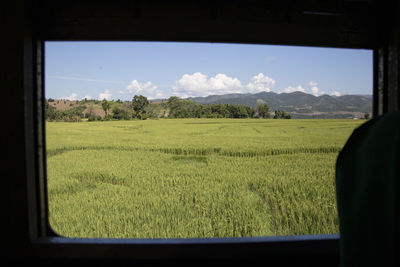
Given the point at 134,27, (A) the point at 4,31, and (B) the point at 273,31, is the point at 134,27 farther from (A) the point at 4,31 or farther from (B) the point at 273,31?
(B) the point at 273,31

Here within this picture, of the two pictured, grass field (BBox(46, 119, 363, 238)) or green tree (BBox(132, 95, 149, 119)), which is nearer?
grass field (BBox(46, 119, 363, 238))

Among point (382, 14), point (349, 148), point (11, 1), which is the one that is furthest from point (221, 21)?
point (349, 148)

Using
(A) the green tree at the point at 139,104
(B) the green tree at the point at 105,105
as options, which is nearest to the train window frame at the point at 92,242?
(A) the green tree at the point at 139,104

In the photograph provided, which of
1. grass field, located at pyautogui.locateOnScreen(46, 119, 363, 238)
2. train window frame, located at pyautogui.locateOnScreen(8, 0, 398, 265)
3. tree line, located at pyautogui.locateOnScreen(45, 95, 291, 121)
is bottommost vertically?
grass field, located at pyautogui.locateOnScreen(46, 119, 363, 238)

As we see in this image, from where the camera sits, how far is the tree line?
7.07m

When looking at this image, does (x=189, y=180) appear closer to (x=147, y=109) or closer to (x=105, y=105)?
(x=147, y=109)

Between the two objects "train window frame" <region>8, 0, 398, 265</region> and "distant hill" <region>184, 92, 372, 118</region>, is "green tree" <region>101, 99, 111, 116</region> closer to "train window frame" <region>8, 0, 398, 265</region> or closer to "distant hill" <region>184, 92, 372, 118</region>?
"distant hill" <region>184, 92, 372, 118</region>

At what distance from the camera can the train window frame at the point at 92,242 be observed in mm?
1479

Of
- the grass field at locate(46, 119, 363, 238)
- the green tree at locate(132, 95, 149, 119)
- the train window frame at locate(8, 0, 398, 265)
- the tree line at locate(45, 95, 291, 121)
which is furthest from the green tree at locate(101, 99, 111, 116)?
the train window frame at locate(8, 0, 398, 265)

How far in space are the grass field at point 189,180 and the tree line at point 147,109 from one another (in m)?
0.96

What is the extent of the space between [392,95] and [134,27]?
1889mm

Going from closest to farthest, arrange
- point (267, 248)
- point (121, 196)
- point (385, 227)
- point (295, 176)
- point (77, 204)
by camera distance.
Result: point (385, 227), point (267, 248), point (77, 204), point (121, 196), point (295, 176)

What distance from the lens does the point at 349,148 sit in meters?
0.45

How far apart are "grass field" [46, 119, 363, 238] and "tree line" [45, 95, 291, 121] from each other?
958mm
